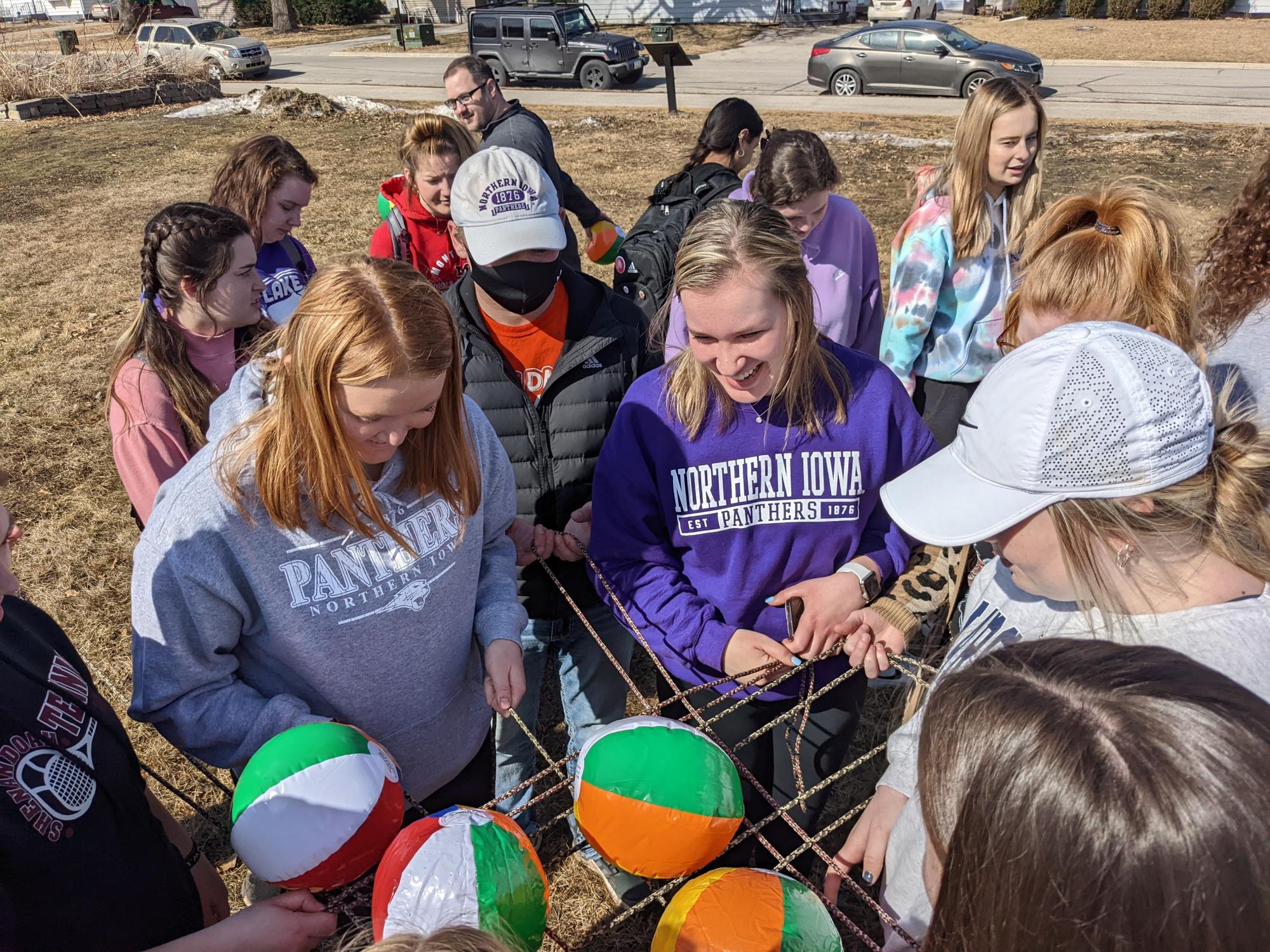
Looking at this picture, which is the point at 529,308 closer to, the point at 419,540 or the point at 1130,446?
the point at 419,540

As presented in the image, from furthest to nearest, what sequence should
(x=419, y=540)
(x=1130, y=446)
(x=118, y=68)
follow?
1. (x=118, y=68)
2. (x=419, y=540)
3. (x=1130, y=446)

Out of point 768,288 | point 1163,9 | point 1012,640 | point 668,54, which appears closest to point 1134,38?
point 1163,9

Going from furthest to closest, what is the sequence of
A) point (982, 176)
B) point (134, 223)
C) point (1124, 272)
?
1. point (134, 223)
2. point (982, 176)
3. point (1124, 272)

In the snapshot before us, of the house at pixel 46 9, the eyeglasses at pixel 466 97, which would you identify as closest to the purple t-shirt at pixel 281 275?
the eyeglasses at pixel 466 97

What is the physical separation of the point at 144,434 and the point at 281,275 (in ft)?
5.18

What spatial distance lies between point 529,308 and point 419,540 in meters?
1.00

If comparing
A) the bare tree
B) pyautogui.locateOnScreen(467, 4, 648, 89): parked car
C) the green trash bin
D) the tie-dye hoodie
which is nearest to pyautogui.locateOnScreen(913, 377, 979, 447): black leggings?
the tie-dye hoodie

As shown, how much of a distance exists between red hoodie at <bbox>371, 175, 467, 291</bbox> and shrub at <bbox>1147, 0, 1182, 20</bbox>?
1347 inches

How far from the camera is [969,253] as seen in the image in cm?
360

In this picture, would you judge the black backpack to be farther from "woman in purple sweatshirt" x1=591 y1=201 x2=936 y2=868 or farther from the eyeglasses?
the eyeglasses

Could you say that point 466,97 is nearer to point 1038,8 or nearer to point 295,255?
point 295,255

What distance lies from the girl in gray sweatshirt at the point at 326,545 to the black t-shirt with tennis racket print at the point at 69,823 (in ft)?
0.43

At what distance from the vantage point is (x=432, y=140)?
4082mm

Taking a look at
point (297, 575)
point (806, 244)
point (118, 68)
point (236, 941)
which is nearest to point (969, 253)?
point (806, 244)
